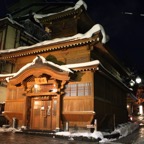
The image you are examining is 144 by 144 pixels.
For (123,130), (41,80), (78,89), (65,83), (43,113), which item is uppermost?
(41,80)

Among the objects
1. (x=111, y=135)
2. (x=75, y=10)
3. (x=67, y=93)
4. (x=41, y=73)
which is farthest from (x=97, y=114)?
(x=75, y=10)

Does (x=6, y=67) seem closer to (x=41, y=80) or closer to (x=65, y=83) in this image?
(x=41, y=80)

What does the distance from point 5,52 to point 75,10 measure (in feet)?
25.9

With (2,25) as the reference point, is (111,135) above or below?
below

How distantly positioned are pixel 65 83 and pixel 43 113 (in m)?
3.42

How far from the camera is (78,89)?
15078 mm

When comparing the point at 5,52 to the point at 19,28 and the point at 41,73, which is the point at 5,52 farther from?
the point at 19,28

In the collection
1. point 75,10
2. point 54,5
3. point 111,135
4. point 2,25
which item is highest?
point 54,5

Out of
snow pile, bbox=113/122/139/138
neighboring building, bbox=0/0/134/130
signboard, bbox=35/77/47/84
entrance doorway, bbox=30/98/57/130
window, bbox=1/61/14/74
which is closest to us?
neighboring building, bbox=0/0/134/130

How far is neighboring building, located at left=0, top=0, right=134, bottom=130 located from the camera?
14.6m

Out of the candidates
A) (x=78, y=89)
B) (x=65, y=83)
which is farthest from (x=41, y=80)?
(x=78, y=89)

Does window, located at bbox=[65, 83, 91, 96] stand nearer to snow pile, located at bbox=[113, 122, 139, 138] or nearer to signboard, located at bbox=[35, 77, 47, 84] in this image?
signboard, located at bbox=[35, 77, 47, 84]

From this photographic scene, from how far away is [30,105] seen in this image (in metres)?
16.8

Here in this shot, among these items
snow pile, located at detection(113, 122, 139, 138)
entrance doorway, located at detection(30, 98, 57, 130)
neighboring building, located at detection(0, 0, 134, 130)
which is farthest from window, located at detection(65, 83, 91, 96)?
snow pile, located at detection(113, 122, 139, 138)
